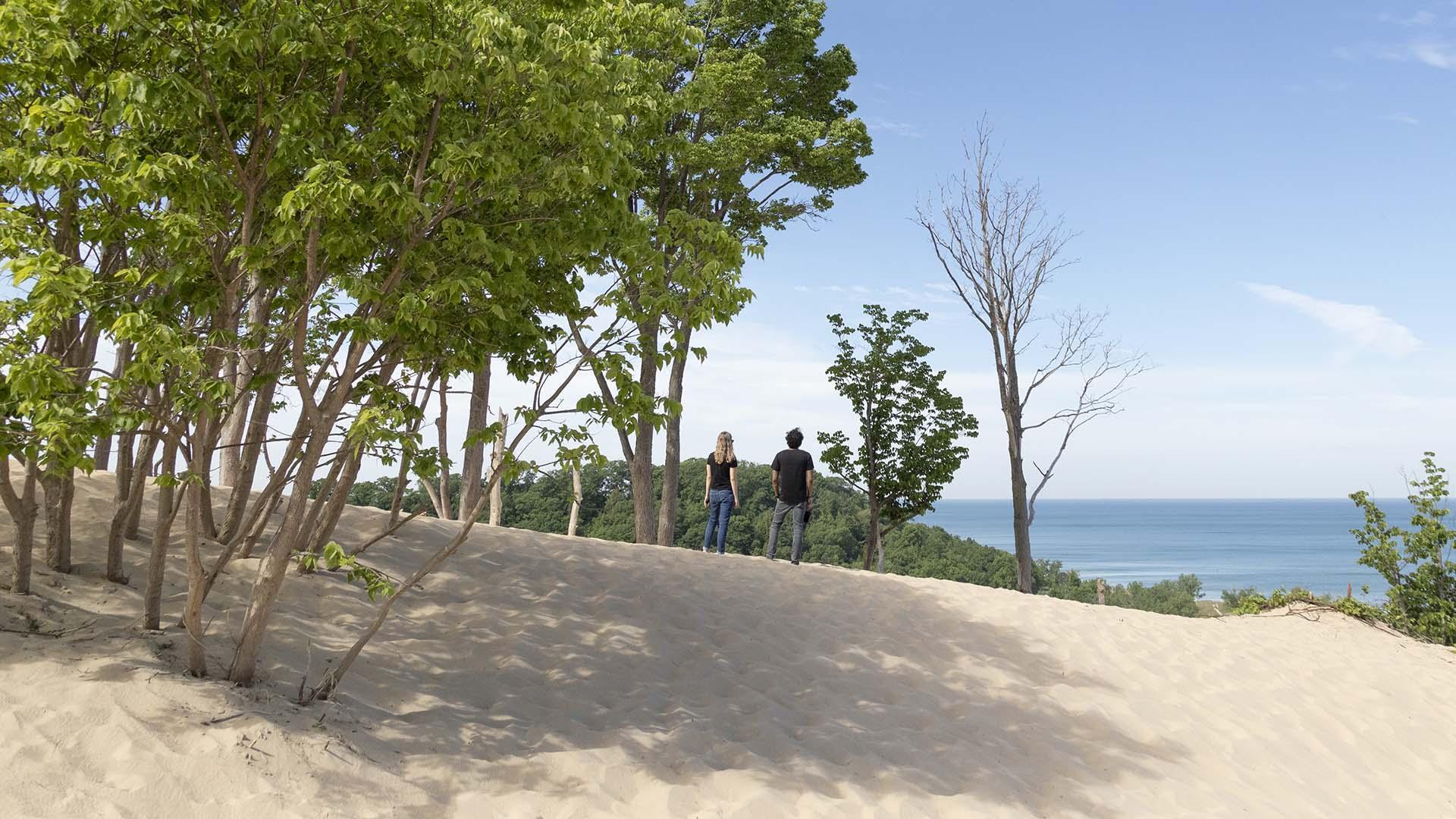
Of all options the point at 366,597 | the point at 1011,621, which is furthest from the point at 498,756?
the point at 1011,621

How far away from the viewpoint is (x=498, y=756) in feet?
17.7

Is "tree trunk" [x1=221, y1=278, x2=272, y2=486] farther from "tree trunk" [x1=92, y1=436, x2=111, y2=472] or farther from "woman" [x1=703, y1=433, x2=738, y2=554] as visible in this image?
"woman" [x1=703, y1=433, x2=738, y2=554]

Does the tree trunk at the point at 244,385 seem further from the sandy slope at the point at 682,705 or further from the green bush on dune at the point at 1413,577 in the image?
the green bush on dune at the point at 1413,577

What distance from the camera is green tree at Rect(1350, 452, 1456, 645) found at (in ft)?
43.9

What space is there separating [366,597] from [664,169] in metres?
11.0

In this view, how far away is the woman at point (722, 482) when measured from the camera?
11914 millimetres

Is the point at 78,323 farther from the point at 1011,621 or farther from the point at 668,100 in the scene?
the point at 1011,621

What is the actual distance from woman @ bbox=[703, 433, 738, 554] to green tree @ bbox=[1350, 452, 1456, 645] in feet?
33.3

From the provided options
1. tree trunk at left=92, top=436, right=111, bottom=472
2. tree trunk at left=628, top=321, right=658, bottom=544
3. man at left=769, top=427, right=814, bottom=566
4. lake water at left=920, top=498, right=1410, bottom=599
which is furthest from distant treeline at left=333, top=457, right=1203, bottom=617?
lake water at left=920, top=498, right=1410, bottom=599

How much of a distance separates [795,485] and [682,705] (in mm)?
5365

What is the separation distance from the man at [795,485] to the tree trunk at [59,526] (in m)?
7.42

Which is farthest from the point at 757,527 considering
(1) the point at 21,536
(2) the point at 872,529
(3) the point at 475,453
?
(1) the point at 21,536

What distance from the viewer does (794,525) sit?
38.5 feet

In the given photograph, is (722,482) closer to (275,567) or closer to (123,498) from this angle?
(123,498)
